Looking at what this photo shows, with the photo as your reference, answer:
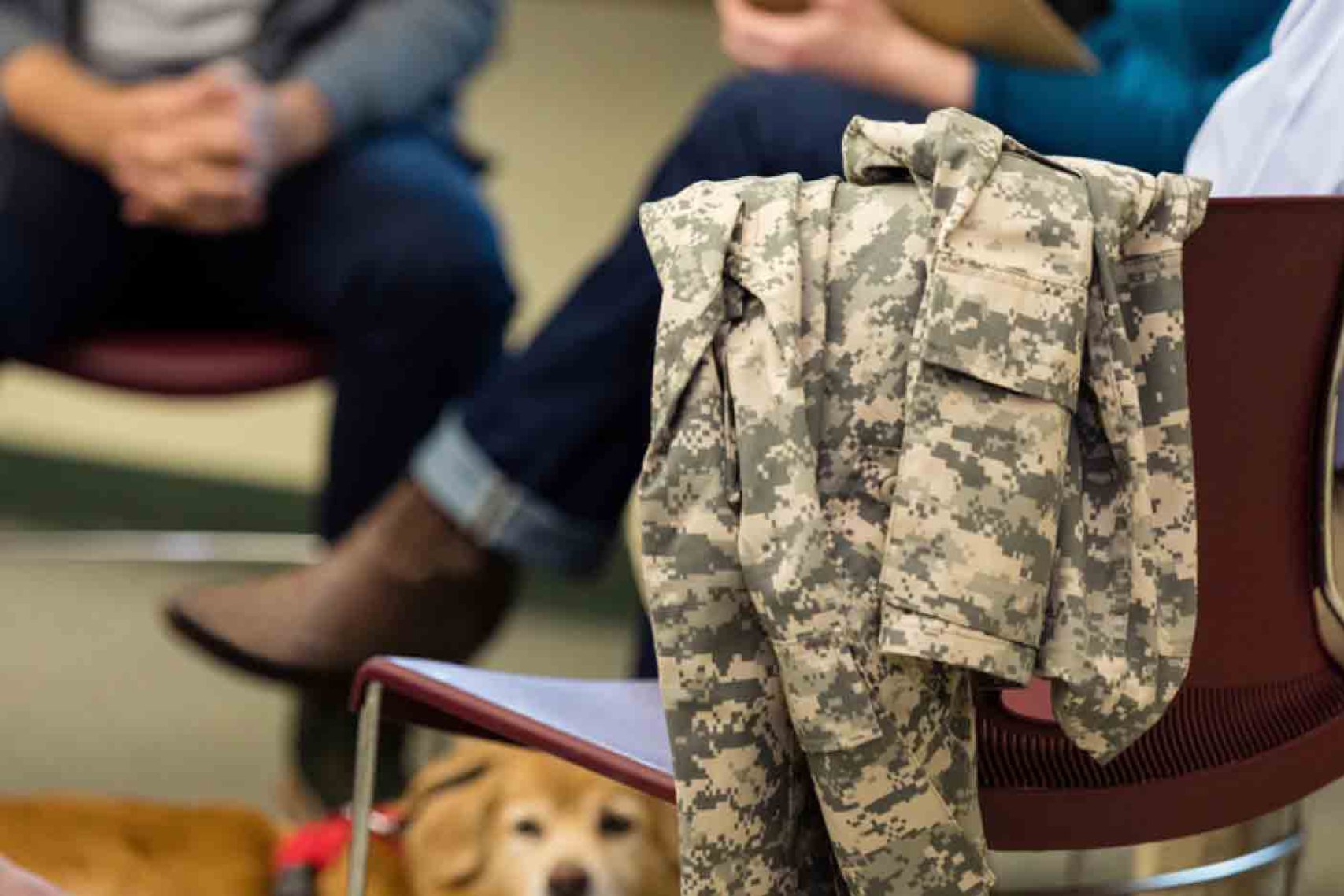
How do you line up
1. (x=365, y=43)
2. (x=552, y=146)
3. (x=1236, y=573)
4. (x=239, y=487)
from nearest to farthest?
(x=1236, y=573)
(x=365, y=43)
(x=552, y=146)
(x=239, y=487)

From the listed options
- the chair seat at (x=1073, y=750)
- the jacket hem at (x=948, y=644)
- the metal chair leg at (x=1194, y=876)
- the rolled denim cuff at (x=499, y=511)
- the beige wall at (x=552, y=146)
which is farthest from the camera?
the beige wall at (x=552, y=146)

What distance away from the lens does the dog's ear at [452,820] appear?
49.8 inches

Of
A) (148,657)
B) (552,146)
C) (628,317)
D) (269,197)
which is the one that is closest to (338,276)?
(269,197)

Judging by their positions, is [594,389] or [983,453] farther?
[594,389]

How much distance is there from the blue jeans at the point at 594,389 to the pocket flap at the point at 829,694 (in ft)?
1.78

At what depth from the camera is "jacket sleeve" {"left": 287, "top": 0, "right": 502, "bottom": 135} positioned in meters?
1.95

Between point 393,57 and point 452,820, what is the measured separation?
3.17 ft

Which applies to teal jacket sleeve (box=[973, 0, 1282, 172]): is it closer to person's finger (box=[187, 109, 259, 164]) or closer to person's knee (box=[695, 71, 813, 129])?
person's knee (box=[695, 71, 813, 129])

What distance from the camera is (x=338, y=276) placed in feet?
6.20

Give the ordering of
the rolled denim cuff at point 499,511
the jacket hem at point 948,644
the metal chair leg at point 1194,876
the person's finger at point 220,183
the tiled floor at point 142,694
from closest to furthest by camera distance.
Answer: the jacket hem at point 948,644
the metal chair leg at point 1194,876
the rolled denim cuff at point 499,511
the person's finger at point 220,183
the tiled floor at point 142,694

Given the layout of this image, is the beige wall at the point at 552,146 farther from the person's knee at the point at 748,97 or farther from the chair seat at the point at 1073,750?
the chair seat at the point at 1073,750

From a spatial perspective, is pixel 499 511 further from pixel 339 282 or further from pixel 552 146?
pixel 552 146

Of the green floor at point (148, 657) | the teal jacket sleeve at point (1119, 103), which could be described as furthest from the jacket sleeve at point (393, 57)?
the teal jacket sleeve at point (1119, 103)

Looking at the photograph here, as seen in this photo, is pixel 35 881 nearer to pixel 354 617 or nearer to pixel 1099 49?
pixel 354 617
